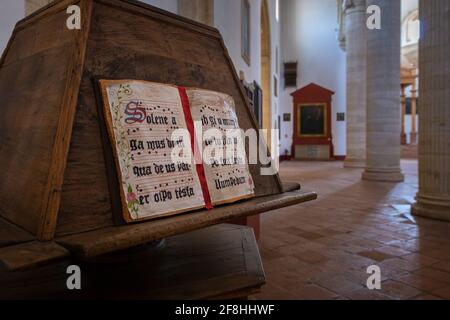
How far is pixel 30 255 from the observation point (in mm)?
906

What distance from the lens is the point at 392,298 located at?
229 centimetres

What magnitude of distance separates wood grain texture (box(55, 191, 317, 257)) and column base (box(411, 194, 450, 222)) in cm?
A: 419

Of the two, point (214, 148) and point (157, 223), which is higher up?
point (214, 148)

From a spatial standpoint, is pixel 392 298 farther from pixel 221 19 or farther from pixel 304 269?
pixel 221 19

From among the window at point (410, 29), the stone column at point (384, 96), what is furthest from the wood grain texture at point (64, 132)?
the window at point (410, 29)

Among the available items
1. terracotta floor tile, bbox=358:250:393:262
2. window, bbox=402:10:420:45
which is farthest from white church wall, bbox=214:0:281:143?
window, bbox=402:10:420:45

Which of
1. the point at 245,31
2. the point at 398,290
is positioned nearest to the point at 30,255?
the point at 398,290

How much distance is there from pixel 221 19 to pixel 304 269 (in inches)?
198

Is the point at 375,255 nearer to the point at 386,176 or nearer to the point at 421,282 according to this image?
the point at 421,282

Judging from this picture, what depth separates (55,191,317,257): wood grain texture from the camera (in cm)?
96

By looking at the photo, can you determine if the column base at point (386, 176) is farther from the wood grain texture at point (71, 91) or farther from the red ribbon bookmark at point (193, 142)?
the red ribbon bookmark at point (193, 142)

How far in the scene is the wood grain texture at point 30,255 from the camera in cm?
87

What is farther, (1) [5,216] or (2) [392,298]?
(2) [392,298]
